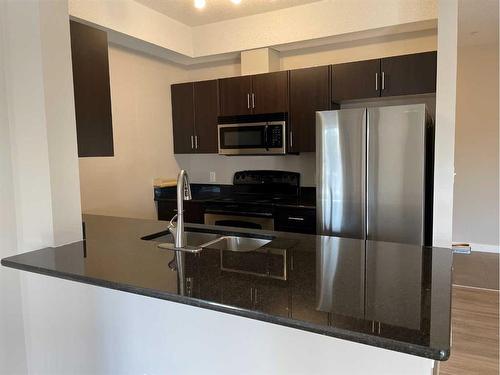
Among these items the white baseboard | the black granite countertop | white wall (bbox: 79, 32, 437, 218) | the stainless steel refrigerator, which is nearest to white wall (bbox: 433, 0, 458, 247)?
the stainless steel refrigerator

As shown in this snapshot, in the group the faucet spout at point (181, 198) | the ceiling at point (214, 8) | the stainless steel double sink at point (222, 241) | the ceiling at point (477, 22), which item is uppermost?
the ceiling at point (477, 22)

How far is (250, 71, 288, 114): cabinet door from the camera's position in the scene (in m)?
3.62

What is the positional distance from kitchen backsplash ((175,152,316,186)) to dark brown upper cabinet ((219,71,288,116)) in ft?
1.89

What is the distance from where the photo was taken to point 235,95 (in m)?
3.85

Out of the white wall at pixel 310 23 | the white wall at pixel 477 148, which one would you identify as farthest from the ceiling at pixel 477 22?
the white wall at pixel 310 23

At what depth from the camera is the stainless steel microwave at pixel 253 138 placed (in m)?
3.61

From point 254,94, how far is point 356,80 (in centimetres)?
98

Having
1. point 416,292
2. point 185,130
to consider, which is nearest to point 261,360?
point 416,292

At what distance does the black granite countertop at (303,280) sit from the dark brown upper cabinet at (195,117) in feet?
7.32

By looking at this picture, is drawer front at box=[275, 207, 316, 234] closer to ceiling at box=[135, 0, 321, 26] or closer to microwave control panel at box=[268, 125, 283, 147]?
microwave control panel at box=[268, 125, 283, 147]

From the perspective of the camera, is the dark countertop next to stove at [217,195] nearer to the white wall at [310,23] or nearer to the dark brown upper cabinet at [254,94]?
the dark brown upper cabinet at [254,94]

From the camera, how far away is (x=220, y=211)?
3689 mm

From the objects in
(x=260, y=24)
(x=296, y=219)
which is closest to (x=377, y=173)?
(x=296, y=219)

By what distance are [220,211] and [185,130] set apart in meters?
1.08
